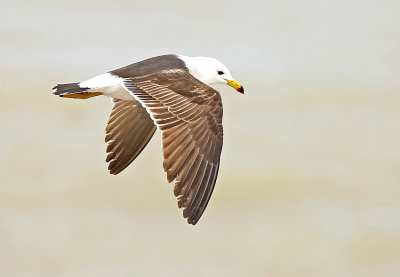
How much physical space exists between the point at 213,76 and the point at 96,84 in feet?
5.14

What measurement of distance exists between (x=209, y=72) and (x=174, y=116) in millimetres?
1836

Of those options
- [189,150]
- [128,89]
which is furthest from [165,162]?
[128,89]

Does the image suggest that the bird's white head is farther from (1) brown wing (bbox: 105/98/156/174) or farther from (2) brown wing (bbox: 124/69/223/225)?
(2) brown wing (bbox: 124/69/223/225)

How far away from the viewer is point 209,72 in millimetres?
11188

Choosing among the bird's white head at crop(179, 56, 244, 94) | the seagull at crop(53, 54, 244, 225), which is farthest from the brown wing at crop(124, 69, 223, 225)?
the bird's white head at crop(179, 56, 244, 94)

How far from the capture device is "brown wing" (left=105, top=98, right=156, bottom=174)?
10984 mm

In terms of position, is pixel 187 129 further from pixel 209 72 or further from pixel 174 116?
pixel 209 72

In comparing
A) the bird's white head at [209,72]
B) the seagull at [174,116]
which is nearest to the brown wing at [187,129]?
the seagull at [174,116]

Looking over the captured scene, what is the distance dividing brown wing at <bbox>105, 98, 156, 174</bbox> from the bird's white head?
0.74 metres

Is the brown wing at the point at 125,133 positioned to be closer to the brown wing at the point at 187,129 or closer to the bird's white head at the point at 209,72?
the bird's white head at the point at 209,72

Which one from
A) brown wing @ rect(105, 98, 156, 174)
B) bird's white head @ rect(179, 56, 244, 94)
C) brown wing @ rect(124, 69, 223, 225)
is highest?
brown wing @ rect(124, 69, 223, 225)

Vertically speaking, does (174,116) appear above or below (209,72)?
above

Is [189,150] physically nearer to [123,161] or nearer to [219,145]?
[219,145]

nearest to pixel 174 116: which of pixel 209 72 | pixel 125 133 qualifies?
pixel 125 133
